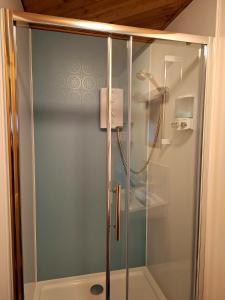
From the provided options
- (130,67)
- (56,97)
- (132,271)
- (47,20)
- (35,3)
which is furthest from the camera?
(56,97)

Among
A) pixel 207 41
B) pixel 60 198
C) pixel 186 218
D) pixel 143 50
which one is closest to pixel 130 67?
pixel 143 50

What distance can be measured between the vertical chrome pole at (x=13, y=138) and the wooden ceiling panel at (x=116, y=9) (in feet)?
2.16

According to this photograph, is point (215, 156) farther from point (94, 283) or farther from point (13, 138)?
point (94, 283)

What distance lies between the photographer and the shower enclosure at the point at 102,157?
1.29 meters

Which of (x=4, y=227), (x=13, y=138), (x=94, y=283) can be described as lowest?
(x=94, y=283)

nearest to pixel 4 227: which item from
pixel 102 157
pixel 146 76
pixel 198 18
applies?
pixel 102 157

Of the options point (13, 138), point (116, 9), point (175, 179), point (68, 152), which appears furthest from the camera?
point (68, 152)

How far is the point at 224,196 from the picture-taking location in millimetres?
1310

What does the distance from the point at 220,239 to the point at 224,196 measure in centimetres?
29

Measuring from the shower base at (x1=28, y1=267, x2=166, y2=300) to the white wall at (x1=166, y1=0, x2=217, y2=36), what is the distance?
178cm

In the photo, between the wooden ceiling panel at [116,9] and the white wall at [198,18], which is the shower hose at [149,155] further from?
the wooden ceiling panel at [116,9]

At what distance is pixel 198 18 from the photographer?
1.44 meters

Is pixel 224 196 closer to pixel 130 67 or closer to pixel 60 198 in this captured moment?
pixel 130 67

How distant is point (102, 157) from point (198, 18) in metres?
1.40
